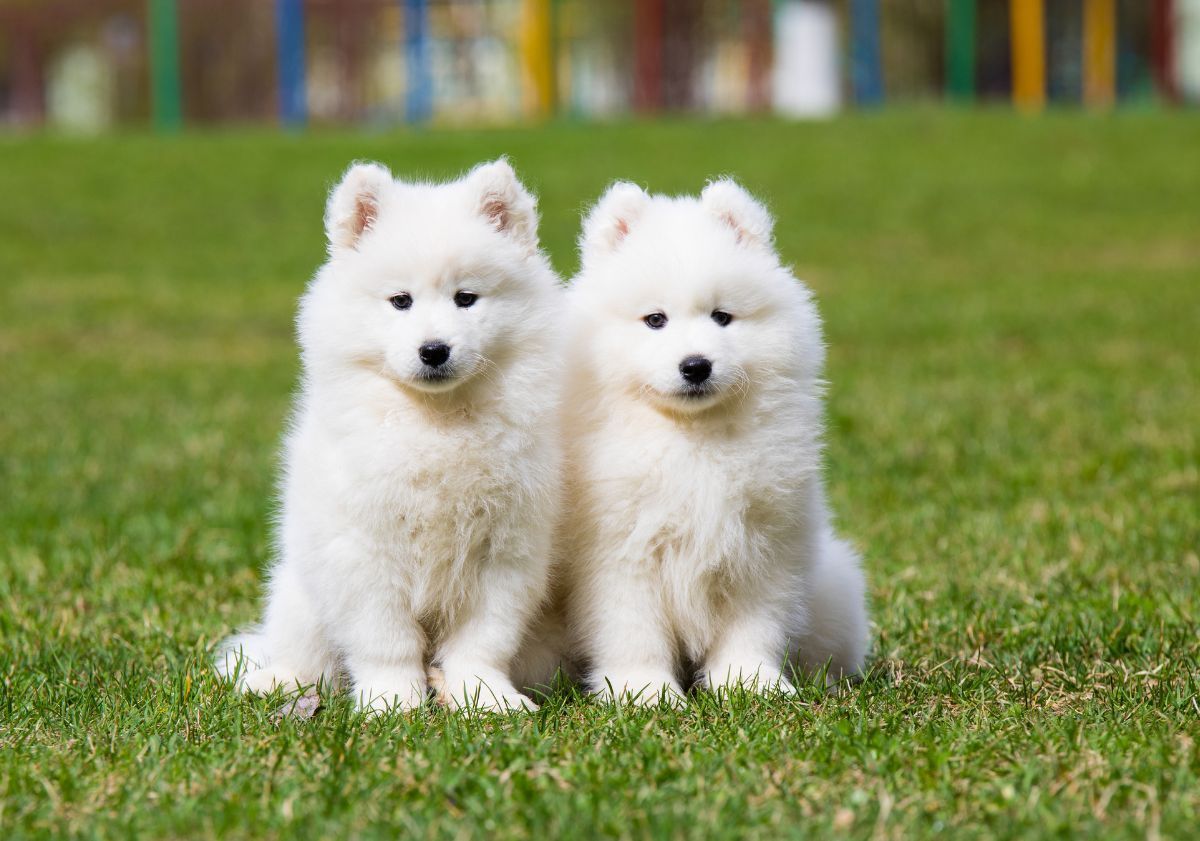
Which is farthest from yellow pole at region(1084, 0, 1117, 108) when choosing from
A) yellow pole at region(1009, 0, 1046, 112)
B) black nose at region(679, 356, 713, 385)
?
black nose at region(679, 356, 713, 385)

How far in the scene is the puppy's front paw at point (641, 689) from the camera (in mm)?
3859

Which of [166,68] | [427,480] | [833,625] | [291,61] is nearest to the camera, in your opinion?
[427,480]

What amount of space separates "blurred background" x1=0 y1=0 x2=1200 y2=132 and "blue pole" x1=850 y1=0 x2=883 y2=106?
0.04 m

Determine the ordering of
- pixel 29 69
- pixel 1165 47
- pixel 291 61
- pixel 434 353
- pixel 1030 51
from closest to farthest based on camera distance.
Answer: pixel 434 353
pixel 291 61
pixel 1030 51
pixel 1165 47
pixel 29 69

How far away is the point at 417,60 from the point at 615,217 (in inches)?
974

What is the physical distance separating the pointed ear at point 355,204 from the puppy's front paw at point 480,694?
3.73ft

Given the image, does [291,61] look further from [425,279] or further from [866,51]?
[425,279]

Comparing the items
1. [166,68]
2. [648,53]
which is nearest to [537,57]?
[648,53]

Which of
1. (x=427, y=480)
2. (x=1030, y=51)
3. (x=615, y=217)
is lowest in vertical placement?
(x=427, y=480)

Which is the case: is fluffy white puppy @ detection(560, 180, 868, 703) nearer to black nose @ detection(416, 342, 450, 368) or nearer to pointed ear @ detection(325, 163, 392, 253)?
black nose @ detection(416, 342, 450, 368)

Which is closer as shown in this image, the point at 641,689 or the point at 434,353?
the point at 434,353

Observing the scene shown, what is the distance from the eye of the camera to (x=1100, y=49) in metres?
29.0

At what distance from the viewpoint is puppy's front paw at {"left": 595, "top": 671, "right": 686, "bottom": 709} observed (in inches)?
152

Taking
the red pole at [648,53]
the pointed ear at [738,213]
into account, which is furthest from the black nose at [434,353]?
the red pole at [648,53]
